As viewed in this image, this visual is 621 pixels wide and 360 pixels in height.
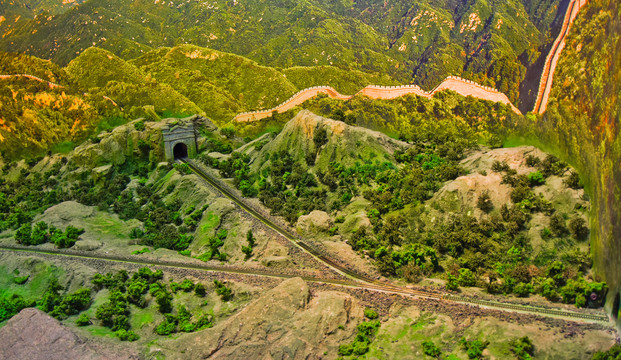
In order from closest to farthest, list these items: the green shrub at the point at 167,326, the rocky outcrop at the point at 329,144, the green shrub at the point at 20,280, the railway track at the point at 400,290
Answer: the railway track at the point at 400,290
the green shrub at the point at 167,326
the green shrub at the point at 20,280
the rocky outcrop at the point at 329,144

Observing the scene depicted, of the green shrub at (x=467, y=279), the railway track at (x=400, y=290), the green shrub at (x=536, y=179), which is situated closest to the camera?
the railway track at (x=400, y=290)

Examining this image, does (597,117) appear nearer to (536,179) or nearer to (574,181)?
(574,181)

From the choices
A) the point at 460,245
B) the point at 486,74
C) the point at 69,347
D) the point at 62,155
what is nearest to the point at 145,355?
the point at 69,347

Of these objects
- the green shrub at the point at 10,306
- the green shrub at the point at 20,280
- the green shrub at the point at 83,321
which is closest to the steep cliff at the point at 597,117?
the green shrub at the point at 83,321

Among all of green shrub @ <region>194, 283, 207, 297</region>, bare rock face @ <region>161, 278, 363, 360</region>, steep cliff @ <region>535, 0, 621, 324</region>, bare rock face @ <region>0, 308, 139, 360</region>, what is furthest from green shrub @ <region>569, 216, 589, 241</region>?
bare rock face @ <region>0, 308, 139, 360</region>

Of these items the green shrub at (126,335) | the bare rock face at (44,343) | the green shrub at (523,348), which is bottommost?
the green shrub at (126,335)

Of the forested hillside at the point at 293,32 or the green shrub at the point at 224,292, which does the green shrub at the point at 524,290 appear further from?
the forested hillside at the point at 293,32

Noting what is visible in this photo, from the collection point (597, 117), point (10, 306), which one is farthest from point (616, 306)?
point (10, 306)
